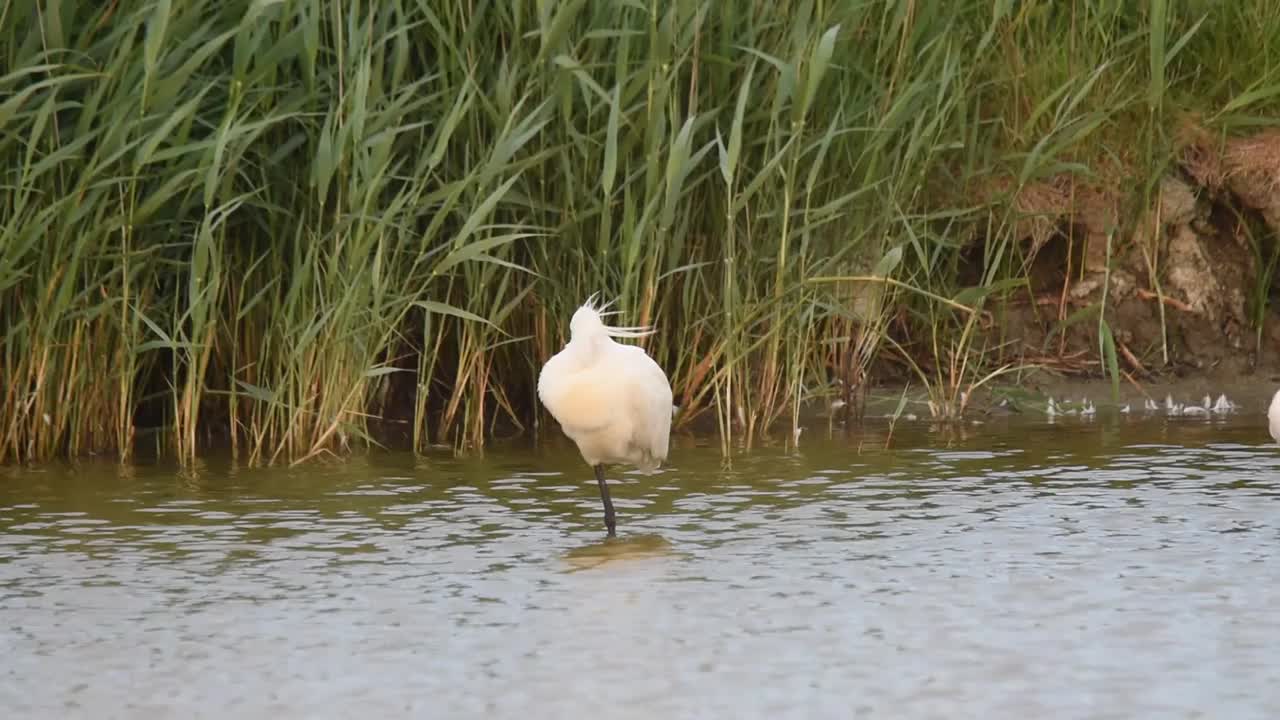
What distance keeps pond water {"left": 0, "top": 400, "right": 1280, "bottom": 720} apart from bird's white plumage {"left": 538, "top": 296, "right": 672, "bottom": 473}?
11.5 inches

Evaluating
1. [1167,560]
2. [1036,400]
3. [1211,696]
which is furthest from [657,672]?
[1036,400]

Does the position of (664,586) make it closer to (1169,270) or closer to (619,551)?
(619,551)

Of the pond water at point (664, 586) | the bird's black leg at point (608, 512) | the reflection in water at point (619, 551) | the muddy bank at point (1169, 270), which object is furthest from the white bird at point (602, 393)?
the muddy bank at point (1169, 270)

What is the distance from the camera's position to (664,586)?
5727 mm

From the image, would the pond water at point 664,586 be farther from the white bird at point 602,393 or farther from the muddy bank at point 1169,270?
the muddy bank at point 1169,270

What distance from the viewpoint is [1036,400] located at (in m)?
9.59

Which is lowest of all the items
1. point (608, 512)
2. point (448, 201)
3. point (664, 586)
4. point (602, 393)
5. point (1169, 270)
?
point (664, 586)

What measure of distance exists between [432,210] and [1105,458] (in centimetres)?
270

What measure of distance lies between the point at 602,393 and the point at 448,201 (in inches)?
52.0

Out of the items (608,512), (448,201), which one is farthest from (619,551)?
(448,201)

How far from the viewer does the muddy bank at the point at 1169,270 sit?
9.80 metres

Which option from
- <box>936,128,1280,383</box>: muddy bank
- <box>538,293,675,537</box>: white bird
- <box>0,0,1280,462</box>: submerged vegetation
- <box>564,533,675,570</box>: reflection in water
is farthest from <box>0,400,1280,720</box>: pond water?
<box>936,128,1280,383</box>: muddy bank

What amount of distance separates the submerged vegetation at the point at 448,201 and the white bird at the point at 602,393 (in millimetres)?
1031

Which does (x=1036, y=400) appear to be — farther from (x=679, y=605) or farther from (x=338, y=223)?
(x=679, y=605)
